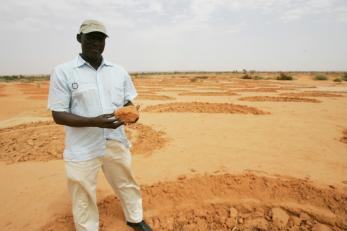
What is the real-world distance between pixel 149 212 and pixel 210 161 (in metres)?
1.94

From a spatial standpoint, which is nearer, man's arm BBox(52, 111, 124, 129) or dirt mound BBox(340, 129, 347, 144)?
man's arm BBox(52, 111, 124, 129)

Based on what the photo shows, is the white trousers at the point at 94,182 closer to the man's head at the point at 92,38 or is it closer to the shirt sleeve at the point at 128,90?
the shirt sleeve at the point at 128,90

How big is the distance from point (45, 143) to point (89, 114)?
4.54 meters

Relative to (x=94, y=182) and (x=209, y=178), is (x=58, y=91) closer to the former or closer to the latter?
(x=94, y=182)

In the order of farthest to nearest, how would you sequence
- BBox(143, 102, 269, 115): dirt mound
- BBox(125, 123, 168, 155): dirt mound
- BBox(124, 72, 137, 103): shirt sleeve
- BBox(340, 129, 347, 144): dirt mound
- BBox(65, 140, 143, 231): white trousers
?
BBox(143, 102, 269, 115): dirt mound
BBox(340, 129, 347, 144): dirt mound
BBox(125, 123, 168, 155): dirt mound
BBox(124, 72, 137, 103): shirt sleeve
BBox(65, 140, 143, 231): white trousers

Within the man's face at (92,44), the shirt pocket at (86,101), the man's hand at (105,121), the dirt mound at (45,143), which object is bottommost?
the dirt mound at (45,143)

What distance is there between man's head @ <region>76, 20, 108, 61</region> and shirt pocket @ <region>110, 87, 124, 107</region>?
305 mm

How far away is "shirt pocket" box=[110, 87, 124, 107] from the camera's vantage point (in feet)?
8.14

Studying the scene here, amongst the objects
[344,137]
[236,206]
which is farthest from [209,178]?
[344,137]

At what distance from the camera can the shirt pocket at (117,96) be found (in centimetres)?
248

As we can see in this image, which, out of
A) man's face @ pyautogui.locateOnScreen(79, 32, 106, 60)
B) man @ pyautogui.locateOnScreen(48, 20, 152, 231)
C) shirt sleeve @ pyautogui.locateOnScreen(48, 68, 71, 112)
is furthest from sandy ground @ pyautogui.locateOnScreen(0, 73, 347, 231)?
man's face @ pyautogui.locateOnScreen(79, 32, 106, 60)

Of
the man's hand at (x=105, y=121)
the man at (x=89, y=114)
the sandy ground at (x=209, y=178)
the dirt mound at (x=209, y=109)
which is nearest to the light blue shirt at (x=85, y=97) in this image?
the man at (x=89, y=114)

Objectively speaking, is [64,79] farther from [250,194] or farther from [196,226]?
[250,194]

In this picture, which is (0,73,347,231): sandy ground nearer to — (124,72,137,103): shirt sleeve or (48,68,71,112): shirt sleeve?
(124,72,137,103): shirt sleeve
